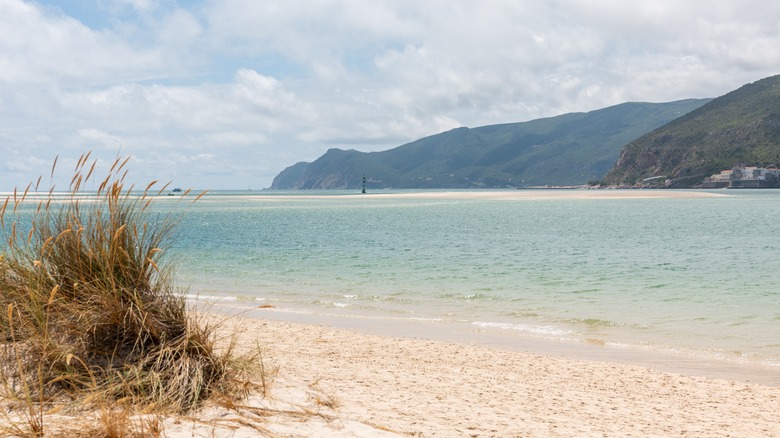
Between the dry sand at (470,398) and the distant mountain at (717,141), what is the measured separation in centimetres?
15766

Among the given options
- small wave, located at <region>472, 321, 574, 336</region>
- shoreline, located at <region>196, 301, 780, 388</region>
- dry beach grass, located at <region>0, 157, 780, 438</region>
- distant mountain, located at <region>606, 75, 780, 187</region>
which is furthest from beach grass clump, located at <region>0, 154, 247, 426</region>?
distant mountain, located at <region>606, 75, 780, 187</region>

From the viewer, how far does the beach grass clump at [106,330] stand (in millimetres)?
4844

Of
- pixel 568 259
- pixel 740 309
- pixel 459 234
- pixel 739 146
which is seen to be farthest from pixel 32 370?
pixel 739 146

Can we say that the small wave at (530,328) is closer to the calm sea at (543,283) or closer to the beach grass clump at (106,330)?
the calm sea at (543,283)

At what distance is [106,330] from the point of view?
5242 mm

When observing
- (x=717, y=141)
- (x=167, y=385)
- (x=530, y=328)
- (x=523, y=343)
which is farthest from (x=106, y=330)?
→ (x=717, y=141)

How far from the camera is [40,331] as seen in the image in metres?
5.19

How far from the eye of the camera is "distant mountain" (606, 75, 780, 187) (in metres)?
142

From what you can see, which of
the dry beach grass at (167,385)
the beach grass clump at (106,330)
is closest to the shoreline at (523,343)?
the dry beach grass at (167,385)

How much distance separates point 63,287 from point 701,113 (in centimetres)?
19218

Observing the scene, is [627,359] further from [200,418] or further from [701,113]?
[701,113]

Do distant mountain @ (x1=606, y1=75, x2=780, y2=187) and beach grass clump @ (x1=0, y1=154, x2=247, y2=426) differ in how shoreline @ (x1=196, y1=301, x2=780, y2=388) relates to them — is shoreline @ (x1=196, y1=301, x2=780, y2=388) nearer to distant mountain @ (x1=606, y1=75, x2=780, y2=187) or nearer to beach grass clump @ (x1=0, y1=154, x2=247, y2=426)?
beach grass clump @ (x1=0, y1=154, x2=247, y2=426)

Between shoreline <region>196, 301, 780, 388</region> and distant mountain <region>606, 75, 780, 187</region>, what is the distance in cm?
15518

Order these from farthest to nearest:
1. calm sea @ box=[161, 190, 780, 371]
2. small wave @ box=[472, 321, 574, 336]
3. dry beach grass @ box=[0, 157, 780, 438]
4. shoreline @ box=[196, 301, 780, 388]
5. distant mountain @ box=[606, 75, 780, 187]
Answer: distant mountain @ box=[606, 75, 780, 187], calm sea @ box=[161, 190, 780, 371], small wave @ box=[472, 321, 574, 336], shoreline @ box=[196, 301, 780, 388], dry beach grass @ box=[0, 157, 780, 438]
